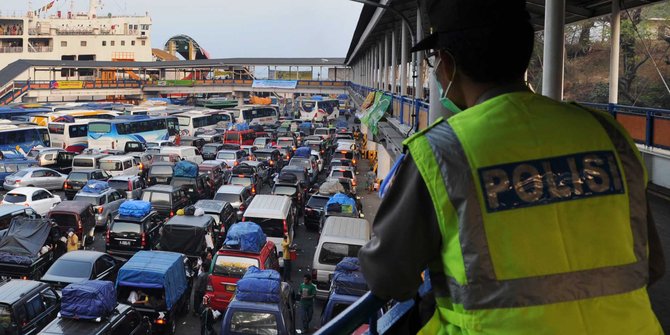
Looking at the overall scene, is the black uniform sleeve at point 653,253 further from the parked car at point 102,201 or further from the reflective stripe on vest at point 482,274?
the parked car at point 102,201

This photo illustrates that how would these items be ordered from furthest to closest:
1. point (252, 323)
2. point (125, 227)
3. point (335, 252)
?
point (125, 227) → point (335, 252) → point (252, 323)

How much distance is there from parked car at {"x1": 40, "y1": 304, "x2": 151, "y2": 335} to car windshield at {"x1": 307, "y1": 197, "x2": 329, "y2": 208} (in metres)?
10.4

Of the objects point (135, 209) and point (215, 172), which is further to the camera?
point (215, 172)

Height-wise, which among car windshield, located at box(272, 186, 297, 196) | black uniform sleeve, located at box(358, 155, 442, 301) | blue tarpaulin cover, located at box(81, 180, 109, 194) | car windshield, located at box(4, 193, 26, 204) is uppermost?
black uniform sleeve, located at box(358, 155, 442, 301)

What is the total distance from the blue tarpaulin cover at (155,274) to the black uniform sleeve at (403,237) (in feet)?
34.1

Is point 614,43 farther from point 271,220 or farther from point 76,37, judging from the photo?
point 76,37

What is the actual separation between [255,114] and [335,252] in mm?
48628

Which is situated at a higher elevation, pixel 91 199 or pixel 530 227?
pixel 530 227

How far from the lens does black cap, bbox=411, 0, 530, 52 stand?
1.67m

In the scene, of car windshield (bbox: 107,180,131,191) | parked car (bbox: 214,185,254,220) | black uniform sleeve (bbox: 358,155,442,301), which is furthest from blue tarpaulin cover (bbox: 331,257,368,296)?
car windshield (bbox: 107,180,131,191)

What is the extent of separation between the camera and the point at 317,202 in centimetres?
2067

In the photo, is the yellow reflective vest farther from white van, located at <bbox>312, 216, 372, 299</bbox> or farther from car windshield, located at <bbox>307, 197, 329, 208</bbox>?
car windshield, located at <bbox>307, 197, 329, 208</bbox>

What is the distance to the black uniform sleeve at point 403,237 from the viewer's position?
147 cm

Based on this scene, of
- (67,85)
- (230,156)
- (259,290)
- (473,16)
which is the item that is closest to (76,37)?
(67,85)
